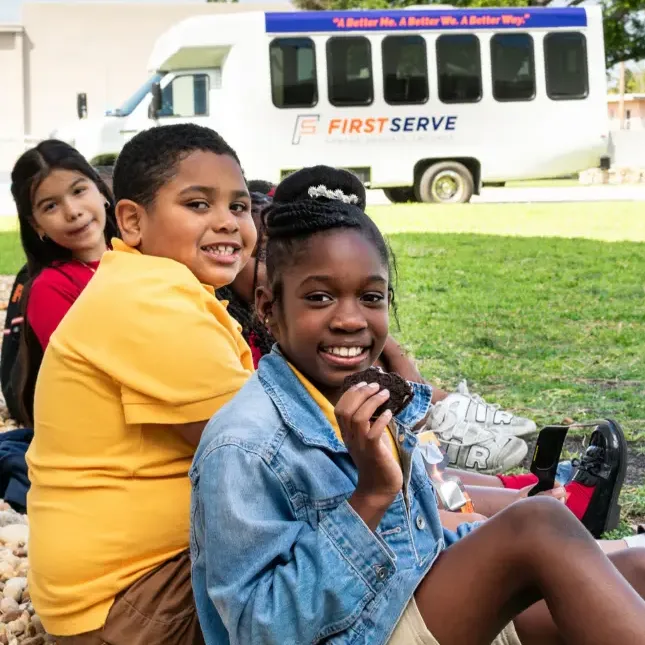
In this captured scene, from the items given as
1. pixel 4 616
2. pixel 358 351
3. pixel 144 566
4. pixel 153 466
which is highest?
pixel 358 351

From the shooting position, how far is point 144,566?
2293mm

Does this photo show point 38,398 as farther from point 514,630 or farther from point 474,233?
point 474,233

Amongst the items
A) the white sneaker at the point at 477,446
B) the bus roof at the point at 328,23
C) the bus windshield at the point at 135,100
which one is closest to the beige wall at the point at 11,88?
the bus windshield at the point at 135,100

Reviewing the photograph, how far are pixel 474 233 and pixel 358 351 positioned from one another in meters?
10.3

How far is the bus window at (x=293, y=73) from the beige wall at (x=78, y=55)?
63.4 ft

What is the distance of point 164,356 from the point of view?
2.28 meters

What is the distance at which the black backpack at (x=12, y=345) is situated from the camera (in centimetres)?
453

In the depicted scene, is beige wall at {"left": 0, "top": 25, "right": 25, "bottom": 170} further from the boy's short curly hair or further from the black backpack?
the boy's short curly hair

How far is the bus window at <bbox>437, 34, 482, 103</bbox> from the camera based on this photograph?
17.7 meters

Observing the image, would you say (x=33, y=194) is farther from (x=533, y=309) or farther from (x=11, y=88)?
(x=11, y=88)

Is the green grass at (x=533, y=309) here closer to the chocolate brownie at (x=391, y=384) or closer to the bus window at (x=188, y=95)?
the chocolate brownie at (x=391, y=384)

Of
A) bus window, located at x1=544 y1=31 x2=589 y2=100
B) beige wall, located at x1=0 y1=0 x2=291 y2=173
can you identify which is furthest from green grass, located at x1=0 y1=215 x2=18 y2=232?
beige wall, located at x1=0 y1=0 x2=291 y2=173

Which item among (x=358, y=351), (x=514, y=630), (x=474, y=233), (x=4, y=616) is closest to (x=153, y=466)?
(x=358, y=351)

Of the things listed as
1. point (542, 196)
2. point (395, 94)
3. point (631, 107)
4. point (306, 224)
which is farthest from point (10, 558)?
point (631, 107)
